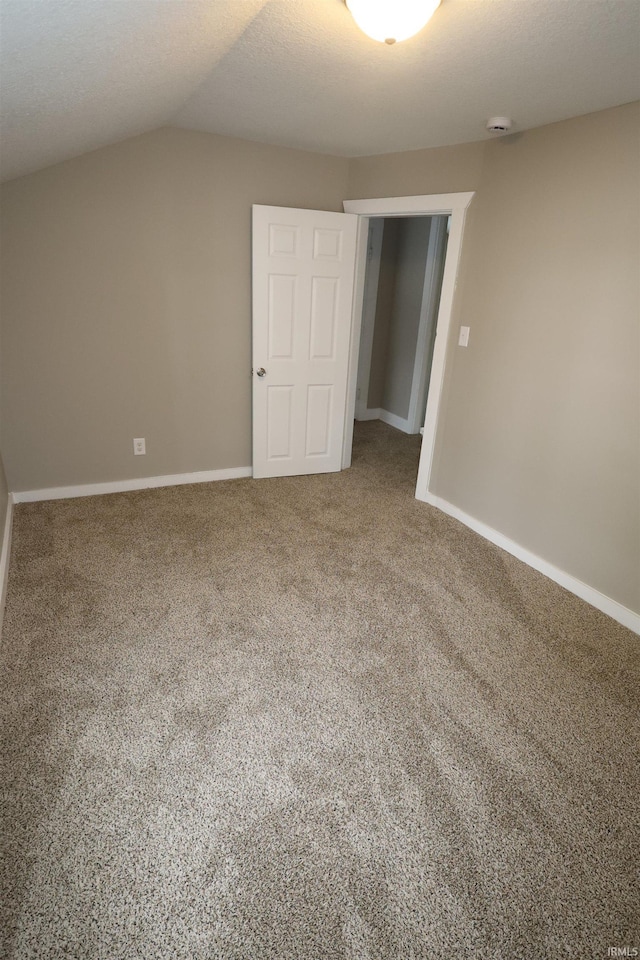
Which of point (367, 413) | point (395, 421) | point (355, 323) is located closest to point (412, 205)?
point (355, 323)

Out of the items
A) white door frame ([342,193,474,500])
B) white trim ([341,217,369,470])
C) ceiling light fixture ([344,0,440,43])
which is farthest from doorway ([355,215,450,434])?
ceiling light fixture ([344,0,440,43])

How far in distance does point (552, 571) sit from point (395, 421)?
9.73 ft

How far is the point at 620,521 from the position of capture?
2.51 m

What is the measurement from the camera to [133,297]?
11.0 ft

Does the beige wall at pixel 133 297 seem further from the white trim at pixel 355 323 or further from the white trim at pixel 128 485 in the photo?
the white trim at pixel 355 323

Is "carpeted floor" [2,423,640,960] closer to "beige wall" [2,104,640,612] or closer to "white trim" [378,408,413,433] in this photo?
"beige wall" [2,104,640,612]

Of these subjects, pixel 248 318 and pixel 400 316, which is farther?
pixel 400 316

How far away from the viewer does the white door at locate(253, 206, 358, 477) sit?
3.54m

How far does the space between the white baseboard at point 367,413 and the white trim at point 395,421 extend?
0.16ft

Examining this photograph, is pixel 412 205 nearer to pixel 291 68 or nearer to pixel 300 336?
pixel 300 336

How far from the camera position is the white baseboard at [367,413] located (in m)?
5.73

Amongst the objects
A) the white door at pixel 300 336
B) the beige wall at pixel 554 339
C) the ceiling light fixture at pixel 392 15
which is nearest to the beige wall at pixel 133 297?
the white door at pixel 300 336

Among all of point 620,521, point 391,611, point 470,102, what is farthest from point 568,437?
point 470,102

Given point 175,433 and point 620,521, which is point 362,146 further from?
point 620,521
